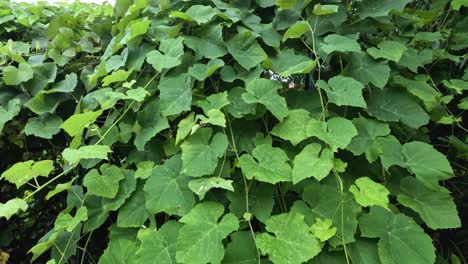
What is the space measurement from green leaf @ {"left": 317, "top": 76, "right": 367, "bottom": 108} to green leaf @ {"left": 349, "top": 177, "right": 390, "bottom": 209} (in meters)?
0.23

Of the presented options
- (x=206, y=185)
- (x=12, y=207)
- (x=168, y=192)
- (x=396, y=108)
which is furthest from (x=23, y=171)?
(x=396, y=108)

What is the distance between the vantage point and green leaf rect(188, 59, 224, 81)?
1.12 m

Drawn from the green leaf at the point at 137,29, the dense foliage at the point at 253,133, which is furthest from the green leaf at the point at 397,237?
the green leaf at the point at 137,29

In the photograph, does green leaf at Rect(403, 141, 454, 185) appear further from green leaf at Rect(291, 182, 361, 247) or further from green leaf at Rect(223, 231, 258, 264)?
green leaf at Rect(223, 231, 258, 264)

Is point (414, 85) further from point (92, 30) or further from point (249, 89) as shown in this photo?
point (92, 30)

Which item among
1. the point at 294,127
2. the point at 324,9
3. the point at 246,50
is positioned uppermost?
the point at 324,9

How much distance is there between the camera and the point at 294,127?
3.39ft

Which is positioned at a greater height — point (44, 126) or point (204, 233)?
point (204, 233)

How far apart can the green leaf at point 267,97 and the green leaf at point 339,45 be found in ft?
0.64

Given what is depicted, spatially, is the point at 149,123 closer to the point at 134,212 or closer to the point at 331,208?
the point at 134,212

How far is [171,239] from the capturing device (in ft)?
3.07

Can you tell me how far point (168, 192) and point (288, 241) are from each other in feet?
1.15

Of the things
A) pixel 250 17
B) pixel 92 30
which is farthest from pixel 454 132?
pixel 92 30

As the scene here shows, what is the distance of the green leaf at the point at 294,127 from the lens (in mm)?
1003
